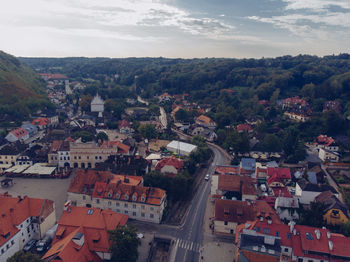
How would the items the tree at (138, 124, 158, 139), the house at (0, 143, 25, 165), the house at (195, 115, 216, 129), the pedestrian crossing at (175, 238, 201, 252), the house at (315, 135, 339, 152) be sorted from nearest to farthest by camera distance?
the pedestrian crossing at (175, 238, 201, 252) < the house at (0, 143, 25, 165) < the house at (315, 135, 339, 152) < the tree at (138, 124, 158, 139) < the house at (195, 115, 216, 129)

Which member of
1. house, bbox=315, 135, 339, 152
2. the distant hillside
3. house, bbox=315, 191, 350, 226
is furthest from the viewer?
the distant hillside

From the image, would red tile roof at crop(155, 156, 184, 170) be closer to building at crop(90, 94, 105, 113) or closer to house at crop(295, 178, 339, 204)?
house at crop(295, 178, 339, 204)

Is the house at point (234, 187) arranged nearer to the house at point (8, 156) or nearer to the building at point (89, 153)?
the building at point (89, 153)

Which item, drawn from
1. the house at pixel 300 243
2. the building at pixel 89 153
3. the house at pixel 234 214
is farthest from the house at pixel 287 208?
the building at pixel 89 153

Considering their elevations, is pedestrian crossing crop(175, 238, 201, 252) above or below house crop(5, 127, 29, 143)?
below

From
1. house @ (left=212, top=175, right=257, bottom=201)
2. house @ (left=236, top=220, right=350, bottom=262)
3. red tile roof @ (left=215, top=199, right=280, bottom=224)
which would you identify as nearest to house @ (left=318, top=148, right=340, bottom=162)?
house @ (left=212, top=175, right=257, bottom=201)

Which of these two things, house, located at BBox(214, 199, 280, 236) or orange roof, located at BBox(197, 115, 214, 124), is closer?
house, located at BBox(214, 199, 280, 236)

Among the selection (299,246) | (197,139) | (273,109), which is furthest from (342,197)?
(273,109)
